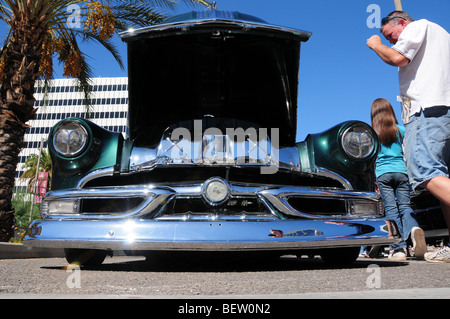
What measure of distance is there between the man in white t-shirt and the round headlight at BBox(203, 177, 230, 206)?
3.81 ft

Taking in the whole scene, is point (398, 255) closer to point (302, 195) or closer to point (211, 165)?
point (302, 195)

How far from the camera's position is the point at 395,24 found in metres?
2.69

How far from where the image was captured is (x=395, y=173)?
3.62 metres

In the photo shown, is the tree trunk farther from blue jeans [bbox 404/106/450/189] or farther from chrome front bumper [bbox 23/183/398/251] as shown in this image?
blue jeans [bbox 404/106/450/189]

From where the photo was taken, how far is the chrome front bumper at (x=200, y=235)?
2.10 m

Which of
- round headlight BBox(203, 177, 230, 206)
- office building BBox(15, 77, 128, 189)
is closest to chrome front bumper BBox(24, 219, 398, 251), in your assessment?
round headlight BBox(203, 177, 230, 206)

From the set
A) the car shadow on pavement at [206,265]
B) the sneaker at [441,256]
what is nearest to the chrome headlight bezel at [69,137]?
the car shadow on pavement at [206,265]

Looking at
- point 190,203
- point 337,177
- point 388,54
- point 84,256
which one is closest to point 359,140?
point 337,177

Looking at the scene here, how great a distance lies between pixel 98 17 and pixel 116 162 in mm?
5641

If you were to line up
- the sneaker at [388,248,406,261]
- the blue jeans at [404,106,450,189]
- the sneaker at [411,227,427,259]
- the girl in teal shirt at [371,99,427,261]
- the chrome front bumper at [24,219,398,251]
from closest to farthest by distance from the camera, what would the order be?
the chrome front bumper at [24,219,398,251] → the blue jeans at [404,106,450,189] → the sneaker at [411,227,427,259] → the sneaker at [388,248,406,261] → the girl in teal shirt at [371,99,427,261]

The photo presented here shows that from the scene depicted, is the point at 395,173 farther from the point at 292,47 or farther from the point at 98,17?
the point at 98,17

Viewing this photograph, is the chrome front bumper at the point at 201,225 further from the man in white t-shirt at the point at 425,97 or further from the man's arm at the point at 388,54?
the man's arm at the point at 388,54

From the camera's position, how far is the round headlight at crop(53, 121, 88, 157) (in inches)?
97.3
